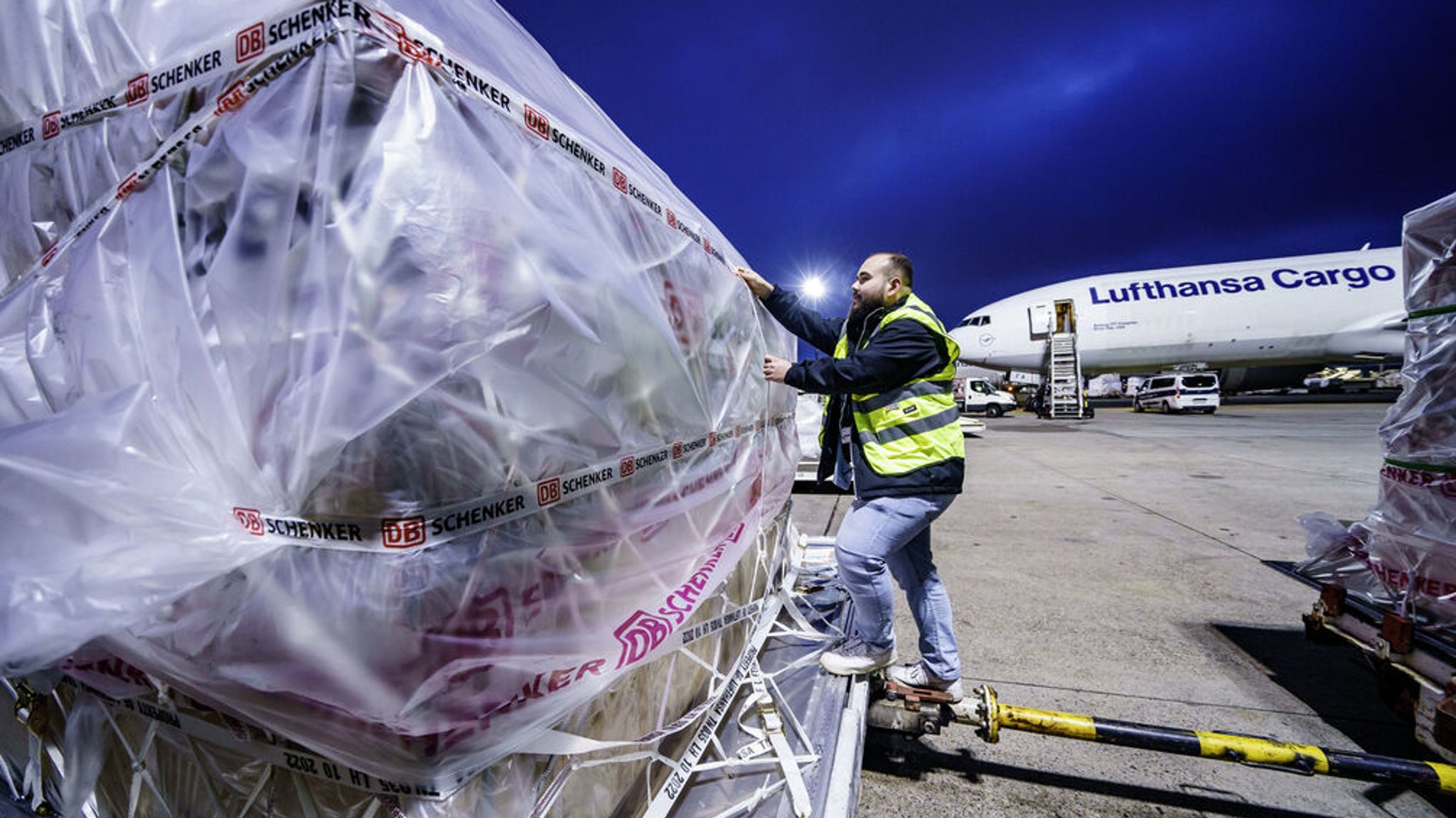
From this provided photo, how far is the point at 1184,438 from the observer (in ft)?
38.6

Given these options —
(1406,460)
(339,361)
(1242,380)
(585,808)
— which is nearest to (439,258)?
(339,361)

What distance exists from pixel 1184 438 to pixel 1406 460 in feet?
39.6

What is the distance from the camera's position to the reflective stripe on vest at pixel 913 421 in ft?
6.49

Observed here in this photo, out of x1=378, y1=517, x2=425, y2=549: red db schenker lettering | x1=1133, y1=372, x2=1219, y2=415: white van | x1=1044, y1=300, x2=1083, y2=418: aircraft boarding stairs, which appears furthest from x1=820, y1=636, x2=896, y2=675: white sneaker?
x1=1133, y1=372, x2=1219, y2=415: white van

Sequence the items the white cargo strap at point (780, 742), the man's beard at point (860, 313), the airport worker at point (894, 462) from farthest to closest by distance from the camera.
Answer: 1. the man's beard at point (860, 313)
2. the airport worker at point (894, 462)
3. the white cargo strap at point (780, 742)

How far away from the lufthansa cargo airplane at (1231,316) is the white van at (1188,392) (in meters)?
0.76

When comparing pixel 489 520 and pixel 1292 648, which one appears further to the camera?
pixel 1292 648

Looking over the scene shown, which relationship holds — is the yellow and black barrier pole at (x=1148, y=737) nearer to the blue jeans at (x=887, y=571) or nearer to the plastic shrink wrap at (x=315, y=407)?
the blue jeans at (x=887, y=571)

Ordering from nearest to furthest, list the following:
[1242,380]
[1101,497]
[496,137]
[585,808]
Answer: [496,137], [585,808], [1101,497], [1242,380]

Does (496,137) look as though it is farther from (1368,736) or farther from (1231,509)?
(1231,509)

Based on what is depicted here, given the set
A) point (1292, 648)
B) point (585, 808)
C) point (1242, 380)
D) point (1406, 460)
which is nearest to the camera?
point (585, 808)

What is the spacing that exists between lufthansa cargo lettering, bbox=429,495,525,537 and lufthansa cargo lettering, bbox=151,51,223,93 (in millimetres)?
811

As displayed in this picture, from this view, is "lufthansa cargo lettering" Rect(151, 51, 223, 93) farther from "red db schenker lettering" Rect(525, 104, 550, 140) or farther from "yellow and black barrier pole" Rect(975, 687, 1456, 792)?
"yellow and black barrier pole" Rect(975, 687, 1456, 792)

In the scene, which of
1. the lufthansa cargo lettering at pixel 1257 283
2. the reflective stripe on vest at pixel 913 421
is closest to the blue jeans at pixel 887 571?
the reflective stripe on vest at pixel 913 421
